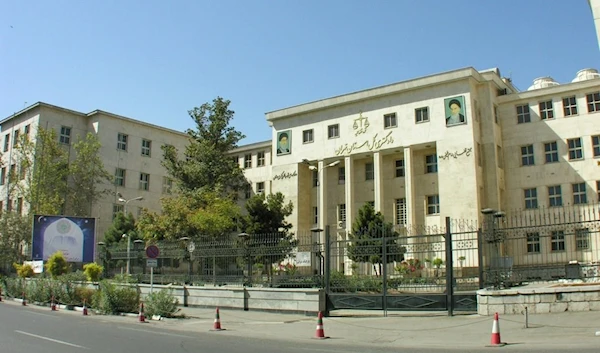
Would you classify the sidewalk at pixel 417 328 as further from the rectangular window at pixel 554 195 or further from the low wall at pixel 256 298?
the rectangular window at pixel 554 195

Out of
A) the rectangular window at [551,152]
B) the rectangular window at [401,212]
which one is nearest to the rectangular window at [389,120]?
the rectangular window at [401,212]

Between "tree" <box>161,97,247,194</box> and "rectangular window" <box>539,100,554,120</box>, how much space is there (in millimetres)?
24553

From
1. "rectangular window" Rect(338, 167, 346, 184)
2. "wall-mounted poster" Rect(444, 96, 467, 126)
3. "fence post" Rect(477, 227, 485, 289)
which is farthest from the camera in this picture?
"rectangular window" Rect(338, 167, 346, 184)

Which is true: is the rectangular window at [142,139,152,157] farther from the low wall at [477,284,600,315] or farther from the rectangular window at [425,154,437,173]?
the low wall at [477,284,600,315]

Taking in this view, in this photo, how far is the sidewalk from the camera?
11.5 metres

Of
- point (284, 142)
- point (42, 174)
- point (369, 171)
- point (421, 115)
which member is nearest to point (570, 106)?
point (421, 115)

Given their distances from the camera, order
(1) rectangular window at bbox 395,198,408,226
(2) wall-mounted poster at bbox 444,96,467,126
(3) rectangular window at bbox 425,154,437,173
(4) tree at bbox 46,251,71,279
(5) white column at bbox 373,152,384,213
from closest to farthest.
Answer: (4) tree at bbox 46,251,71,279 → (2) wall-mounted poster at bbox 444,96,467,126 → (3) rectangular window at bbox 425,154,437,173 → (1) rectangular window at bbox 395,198,408,226 → (5) white column at bbox 373,152,384,213

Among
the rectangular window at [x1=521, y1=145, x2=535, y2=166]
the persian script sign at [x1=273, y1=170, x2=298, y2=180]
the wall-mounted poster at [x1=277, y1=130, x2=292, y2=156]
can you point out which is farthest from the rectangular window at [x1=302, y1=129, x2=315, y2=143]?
the rectangular window at [x1=521, y1=145, x2=535, y2=166]

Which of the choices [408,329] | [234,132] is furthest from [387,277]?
[234,132]

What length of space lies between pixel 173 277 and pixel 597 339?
17318mm

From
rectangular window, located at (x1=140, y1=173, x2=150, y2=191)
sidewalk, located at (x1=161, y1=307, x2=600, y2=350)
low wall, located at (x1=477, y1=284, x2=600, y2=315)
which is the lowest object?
sidewalk, located at (x1=161, y1=307, x2=600, y2=350)

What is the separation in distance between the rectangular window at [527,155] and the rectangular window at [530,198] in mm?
2013

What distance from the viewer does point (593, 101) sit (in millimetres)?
36031

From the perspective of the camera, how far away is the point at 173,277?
2330cm
